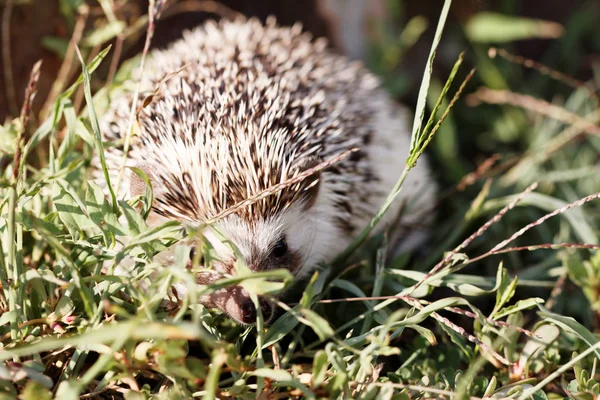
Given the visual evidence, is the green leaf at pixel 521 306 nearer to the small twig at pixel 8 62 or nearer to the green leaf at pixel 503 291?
the green leaf at pixel 503 291

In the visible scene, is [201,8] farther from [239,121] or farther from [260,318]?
[260,318]

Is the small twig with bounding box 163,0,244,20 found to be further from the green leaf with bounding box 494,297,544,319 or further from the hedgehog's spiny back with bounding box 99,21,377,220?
the green leaf with bounding box 494,297,544,319

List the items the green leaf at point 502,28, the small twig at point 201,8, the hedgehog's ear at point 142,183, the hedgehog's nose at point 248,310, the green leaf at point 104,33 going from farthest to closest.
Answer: the green leaf at point 502,28
the small twig at point 201,8
the green leaf at point 104,33
the hedgehog's ear at point 142,183
the hedgehog's nose at point 248,310

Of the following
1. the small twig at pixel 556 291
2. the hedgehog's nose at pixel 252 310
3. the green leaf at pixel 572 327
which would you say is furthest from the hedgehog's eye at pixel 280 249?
the small twig at pixel 556 291

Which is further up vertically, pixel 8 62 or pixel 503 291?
pixel 8 62

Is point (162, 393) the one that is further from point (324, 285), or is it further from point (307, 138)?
point (307, 138)

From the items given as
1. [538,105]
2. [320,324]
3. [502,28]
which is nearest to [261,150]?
[320,324]

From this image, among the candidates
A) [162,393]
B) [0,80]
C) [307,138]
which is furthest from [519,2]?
[162,393]
